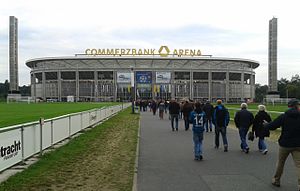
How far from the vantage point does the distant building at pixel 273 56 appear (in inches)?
4547

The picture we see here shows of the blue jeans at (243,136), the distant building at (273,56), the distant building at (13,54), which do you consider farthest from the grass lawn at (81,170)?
the distant building at (13,54)

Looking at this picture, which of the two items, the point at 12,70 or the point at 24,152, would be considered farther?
the point at 12,70

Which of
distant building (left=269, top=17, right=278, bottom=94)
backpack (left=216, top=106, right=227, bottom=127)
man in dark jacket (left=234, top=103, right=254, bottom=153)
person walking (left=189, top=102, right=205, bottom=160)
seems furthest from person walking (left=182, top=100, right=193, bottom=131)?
distant building (left=269, top=17, right=278, bottom=94)

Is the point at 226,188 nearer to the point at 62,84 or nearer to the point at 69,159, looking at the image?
the point at 69,159

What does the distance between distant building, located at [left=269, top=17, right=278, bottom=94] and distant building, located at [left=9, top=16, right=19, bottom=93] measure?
7831 cm

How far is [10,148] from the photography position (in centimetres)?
885

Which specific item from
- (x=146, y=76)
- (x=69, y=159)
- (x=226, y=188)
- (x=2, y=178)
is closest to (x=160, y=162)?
(x=69, y=159)

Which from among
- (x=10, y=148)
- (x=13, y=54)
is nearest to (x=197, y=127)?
(x=10, y=148)

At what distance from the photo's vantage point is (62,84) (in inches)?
5231

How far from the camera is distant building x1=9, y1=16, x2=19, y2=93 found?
405 ft

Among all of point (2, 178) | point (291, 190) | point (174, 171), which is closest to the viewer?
point (291, 190)

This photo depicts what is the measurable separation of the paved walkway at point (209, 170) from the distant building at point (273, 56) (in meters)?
107

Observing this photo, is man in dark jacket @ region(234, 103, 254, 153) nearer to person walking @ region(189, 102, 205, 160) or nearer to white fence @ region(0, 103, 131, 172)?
person walking @ region(189, 102, 205, 160)

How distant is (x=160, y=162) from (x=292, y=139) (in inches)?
167
